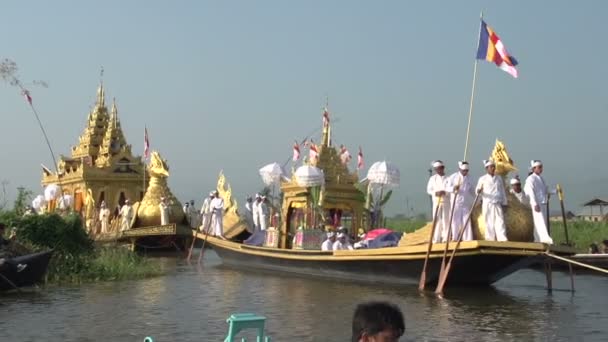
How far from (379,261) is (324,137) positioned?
31.3 ft

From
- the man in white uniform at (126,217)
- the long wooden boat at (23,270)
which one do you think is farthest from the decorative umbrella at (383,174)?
the man in white uniform at (126,217)

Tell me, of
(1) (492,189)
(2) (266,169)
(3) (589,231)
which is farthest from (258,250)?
(3) (589,231)

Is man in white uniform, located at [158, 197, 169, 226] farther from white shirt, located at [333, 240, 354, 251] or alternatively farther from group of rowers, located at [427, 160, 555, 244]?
group of rowers, located at [427, 160, 555, 244]

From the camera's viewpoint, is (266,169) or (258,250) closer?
(258,250)

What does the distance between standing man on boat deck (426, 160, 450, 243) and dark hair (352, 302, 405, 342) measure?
1352 cm

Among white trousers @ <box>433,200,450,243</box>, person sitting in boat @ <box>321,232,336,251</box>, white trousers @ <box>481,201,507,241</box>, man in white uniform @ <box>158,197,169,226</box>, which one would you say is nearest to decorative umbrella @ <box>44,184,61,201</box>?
man in white uniform @ <box>158,197,169,226</box>

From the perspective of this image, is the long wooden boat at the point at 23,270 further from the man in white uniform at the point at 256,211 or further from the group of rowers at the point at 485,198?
the man in white uniform at the point at 256,211

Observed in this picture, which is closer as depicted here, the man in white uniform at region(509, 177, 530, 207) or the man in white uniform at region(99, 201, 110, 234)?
the man in white uniform at region(509, 177, 530, 207)

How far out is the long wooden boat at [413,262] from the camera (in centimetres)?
1585

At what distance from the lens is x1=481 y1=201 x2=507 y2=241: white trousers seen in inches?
640

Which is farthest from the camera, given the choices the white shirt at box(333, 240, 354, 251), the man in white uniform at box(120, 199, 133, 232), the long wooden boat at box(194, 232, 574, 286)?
the man in white uniform at box(120, 199, 133, 232)

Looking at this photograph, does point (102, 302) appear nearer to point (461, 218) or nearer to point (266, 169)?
point (461, 218)

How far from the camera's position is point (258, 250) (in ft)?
79.9

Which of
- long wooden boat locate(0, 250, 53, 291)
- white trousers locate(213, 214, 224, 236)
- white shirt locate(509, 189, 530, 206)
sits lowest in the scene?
long wooden boat locate(0, 250, 53, 291)
